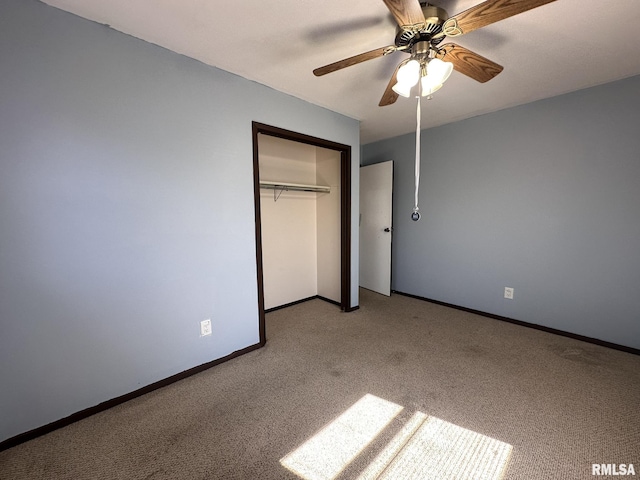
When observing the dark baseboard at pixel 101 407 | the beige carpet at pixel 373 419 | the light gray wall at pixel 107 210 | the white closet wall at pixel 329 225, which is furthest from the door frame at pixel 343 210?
the beige carpet at pixel 373 419

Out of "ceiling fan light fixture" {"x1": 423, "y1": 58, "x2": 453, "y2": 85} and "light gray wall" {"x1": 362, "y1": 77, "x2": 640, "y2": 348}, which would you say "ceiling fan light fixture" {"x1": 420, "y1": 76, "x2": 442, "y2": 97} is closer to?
"ceiling fan light fixture" {"x1": 423, "y1": 58, "x2": 453, "y2": 85}

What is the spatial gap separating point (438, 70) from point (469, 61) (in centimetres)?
20

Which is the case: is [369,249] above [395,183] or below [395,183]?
below

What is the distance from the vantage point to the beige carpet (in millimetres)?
1219

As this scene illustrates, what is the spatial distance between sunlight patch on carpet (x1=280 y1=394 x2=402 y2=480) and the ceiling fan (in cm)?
193

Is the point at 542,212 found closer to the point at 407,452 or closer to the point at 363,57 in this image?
the point at 363,57

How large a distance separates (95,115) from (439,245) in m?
3.46

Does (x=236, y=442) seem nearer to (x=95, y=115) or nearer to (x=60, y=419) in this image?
(x=60, y=419)

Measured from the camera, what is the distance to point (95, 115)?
1.47 m

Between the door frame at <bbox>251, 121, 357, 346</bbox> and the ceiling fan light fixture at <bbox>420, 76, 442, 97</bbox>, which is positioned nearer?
the ceiling fan light fixture at <bbox>420, 76, 442, 97</bbox>

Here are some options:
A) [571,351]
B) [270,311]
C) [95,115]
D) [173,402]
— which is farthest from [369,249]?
[95,115]

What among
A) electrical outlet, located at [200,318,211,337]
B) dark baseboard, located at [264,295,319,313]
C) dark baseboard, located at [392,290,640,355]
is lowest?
dark baseboard, located at [264,295,319,313]

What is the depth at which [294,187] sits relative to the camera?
3.08 metres

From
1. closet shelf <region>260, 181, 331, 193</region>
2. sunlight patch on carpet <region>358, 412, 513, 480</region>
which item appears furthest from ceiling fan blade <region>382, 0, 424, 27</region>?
sunlight patch on carpet <region>358, 412, 513, 480</region>
